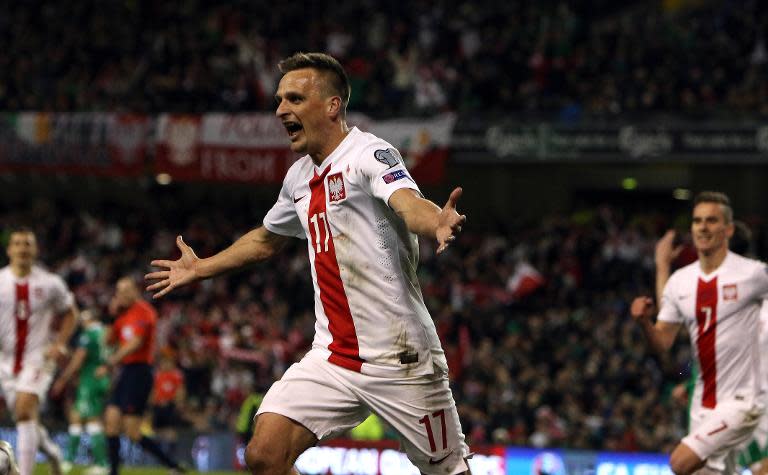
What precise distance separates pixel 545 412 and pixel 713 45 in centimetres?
740

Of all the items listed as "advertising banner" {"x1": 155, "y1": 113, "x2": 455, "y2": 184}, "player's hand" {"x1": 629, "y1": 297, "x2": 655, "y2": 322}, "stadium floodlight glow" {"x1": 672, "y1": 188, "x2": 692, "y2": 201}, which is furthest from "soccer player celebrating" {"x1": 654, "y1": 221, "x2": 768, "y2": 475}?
"stadium floodlight glow" {"x1": 672, "y1": 188, "x2": 692, "y2": 201}

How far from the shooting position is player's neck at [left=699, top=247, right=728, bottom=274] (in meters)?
7.89

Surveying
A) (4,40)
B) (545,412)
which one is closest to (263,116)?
(4,40)

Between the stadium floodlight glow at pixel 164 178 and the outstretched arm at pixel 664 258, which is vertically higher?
the stadium floodlight glow at pixel 164 178

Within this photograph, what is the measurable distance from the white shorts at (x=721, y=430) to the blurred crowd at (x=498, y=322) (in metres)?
7.98

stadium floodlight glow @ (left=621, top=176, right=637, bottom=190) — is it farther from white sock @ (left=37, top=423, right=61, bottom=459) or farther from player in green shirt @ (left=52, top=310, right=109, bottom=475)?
white sock @ (left=37, top=423, right=61, bottom=459)

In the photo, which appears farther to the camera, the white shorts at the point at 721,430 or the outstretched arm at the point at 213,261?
the white shorts at the point at 721,430

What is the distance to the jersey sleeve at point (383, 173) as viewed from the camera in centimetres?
544

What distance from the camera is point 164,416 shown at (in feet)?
59.3

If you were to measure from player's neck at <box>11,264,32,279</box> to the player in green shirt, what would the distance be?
3827mm

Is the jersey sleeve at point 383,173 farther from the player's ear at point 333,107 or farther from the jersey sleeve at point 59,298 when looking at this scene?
the jersey sleeve at point 59,298

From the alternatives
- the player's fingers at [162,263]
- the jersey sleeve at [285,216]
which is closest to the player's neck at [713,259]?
the jersey sleeve at [285,216]

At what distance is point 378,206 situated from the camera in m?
5.71

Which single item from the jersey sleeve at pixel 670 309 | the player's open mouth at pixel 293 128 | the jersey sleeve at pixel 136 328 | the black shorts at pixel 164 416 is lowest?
the black shorts at pixel 164 416
